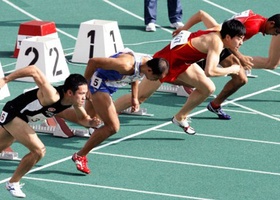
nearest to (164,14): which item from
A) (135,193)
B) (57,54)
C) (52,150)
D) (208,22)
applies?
(57,54)

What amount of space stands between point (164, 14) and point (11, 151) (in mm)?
8423

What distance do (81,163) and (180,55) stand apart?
6.30 feet

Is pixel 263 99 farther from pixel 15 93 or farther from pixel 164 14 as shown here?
pixel 164 14

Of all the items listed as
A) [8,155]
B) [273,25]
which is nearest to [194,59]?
[273,25]

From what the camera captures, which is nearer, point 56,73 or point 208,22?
point 208,22

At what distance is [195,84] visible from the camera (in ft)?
44.8

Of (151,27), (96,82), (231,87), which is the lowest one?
(151,27)

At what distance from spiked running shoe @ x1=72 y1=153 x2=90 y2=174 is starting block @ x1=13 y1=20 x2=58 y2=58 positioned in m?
5.00

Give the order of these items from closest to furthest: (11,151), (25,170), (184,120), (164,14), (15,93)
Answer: (25,170) → (11,151) → (184,120) → (15,93) → (164,14)

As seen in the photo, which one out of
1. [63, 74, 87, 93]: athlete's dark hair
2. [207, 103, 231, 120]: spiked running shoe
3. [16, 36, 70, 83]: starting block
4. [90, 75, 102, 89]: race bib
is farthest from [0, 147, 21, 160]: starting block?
[16, 36, 70, 83]: starting block

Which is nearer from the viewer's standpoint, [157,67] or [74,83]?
[74,83]

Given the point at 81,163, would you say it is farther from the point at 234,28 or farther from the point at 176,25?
the point at 176,25

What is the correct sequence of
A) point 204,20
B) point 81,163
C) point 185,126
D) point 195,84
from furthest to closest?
point 204,20 < point 185,126 < point 195,84 < point 81,163

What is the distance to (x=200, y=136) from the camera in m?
14.0
